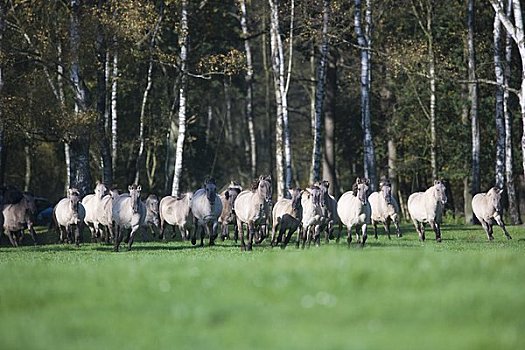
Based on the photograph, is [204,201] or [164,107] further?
[164,107]

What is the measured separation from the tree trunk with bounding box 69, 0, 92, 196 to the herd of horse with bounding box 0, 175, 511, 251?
7.19 feet

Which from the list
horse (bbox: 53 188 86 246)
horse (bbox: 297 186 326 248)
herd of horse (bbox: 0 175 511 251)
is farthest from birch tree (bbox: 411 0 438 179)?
horse (bbox: 53 188 86 246)

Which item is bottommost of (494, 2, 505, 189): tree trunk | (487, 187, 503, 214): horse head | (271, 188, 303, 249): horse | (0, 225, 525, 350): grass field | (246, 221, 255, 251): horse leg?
(0, 225, 525, 350): grass field

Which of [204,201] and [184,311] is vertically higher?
[204,201]

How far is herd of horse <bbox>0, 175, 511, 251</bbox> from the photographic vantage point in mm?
31250

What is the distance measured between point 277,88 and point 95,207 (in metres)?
12.6

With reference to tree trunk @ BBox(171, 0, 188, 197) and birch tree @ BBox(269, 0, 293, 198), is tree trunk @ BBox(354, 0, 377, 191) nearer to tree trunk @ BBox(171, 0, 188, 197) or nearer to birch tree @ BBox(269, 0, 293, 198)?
birch tree @ BBox(269, 0, 293, 198)

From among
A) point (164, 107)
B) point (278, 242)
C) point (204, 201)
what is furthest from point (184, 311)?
point (164, 107)

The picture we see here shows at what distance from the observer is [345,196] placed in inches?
1361

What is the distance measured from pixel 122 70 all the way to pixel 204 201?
18.7 metres

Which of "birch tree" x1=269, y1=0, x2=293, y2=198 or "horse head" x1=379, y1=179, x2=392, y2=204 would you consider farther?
"birch tree" x1=269, y1=0, x2=293, y2=198

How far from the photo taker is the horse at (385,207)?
37094 mm

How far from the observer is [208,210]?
3494 cm

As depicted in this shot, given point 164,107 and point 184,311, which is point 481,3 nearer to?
point 164,107
